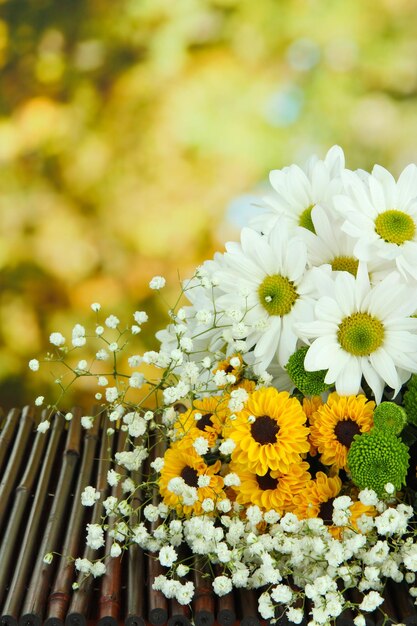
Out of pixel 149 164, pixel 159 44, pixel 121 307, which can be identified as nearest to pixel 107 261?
pixel 121 307

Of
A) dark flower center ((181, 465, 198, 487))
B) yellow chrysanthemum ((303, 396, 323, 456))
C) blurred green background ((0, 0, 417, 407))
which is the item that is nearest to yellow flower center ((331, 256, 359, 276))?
yellow chrysanthemum ((303, 396, 323, 456))

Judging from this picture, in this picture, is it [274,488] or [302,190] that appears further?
[302,190]

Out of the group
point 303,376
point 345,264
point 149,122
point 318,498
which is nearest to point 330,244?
point 345,264

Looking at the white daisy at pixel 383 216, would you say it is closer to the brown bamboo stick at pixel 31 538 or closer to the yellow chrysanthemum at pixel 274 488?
the yellow chrysanthemum at pixel 274 488

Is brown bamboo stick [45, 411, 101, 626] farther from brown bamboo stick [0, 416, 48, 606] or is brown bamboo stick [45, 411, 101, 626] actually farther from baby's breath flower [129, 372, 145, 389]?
baby's breath flower [129, 372, 145, 389]

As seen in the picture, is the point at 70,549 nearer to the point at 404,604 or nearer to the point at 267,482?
the point at 267,482

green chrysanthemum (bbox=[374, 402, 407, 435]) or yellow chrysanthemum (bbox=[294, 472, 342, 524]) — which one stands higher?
green chrysanthemum (bbox=[374, 402, 407, 435])

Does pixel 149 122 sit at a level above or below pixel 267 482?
above
